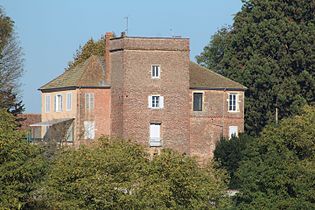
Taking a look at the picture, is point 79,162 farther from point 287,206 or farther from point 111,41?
point 111,41

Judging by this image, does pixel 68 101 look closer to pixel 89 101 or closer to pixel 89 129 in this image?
pixel 89 101

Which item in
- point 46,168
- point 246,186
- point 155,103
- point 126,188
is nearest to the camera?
point 126,188

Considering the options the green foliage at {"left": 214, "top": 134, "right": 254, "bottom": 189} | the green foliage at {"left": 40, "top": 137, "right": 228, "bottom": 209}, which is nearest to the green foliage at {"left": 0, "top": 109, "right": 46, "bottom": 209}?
the green foliage at {"left": 40, "top": 137, "right": 228, "bottom": 209}

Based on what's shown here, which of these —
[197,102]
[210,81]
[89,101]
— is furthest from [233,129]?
[89,101]

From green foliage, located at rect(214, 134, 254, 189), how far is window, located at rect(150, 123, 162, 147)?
3.88 metres

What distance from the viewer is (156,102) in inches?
3474

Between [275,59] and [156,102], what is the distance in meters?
10.2

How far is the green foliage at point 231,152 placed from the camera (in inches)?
3260

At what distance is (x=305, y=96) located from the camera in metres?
92.6

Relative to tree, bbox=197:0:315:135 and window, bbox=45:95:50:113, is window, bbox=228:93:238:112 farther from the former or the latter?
window, bbox=45:95:50:113

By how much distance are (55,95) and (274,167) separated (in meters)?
35.7

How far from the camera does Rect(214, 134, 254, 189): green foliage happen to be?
3260 inches

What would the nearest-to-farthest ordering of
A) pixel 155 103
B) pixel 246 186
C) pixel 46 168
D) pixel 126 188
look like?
1. pixel 126 188
2. pixel 46 168
3. pixel 246 186
4. pixel 155 103

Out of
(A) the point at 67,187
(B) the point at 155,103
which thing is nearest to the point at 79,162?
(A) the point at 67,187
